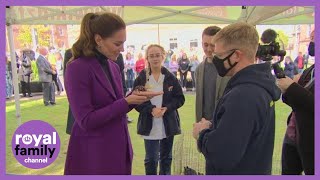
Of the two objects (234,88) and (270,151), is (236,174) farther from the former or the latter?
(234,88)

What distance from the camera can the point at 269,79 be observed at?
1.29m

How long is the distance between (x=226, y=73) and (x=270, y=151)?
0.38 metres

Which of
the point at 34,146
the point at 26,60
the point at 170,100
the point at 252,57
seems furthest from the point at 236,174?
the point at 26,60

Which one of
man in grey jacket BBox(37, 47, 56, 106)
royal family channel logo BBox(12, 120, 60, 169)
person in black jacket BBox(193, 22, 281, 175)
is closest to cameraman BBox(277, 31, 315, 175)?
person in black jacket BBox(193, 22, 281, 175)

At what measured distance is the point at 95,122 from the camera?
4.80ft

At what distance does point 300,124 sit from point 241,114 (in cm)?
98

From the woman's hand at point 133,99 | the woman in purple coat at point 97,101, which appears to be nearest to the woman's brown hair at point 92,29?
the woman in purple coat at point 97,101

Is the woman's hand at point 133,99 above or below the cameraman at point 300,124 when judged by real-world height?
above

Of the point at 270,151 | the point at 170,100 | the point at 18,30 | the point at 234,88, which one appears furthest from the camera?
the point at 18,30

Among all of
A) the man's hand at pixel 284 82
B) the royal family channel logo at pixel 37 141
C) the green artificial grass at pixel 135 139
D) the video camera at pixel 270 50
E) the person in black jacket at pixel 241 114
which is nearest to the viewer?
the person in black jacket at pixel 241 114

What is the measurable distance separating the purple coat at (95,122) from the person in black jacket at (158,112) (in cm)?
124

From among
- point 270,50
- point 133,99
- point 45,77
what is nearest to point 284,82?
point 270,50

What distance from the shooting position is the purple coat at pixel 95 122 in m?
1.47

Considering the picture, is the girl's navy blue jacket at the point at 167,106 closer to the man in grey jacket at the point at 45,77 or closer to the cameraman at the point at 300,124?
the cameraman at the point at 300,124
